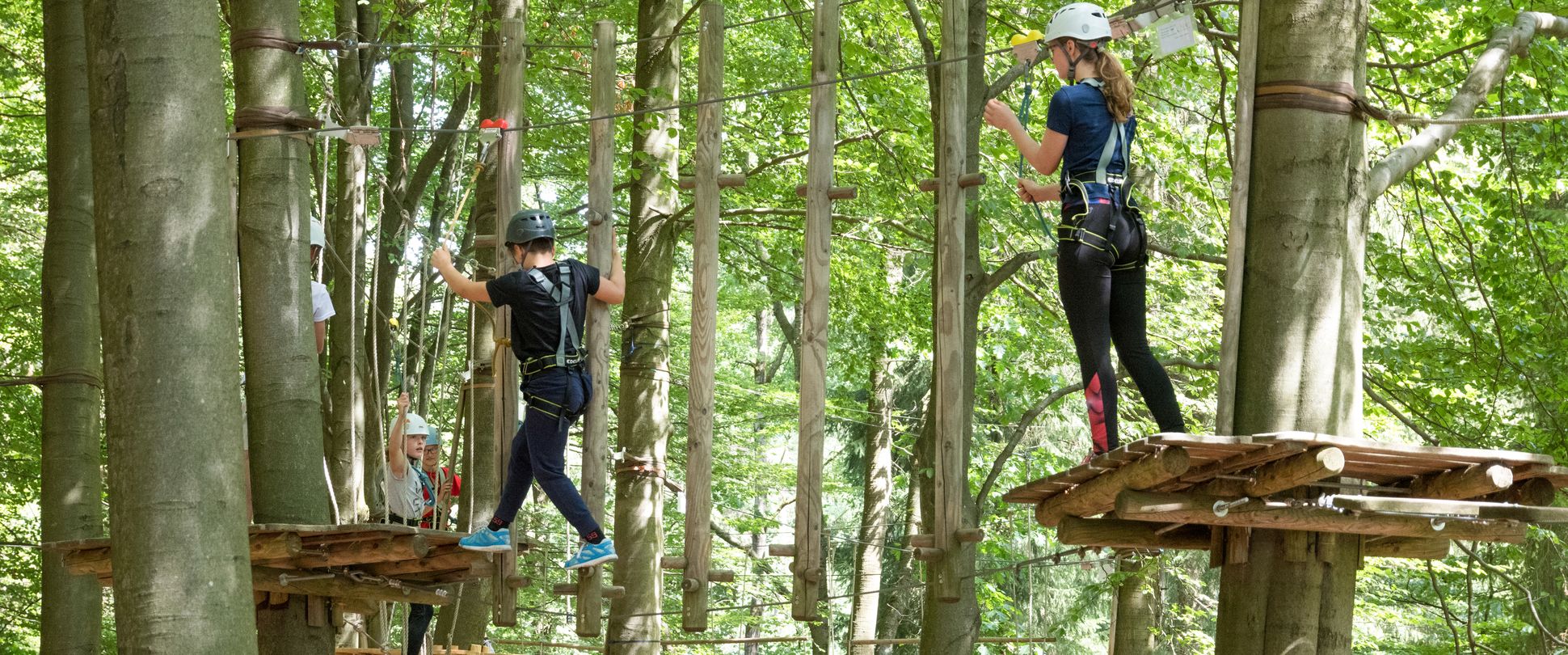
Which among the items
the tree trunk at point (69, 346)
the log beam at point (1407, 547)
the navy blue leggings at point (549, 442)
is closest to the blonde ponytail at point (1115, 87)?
the log beam at point (1407, 547)

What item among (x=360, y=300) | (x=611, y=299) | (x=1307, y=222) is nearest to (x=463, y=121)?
(x=360, y=300)

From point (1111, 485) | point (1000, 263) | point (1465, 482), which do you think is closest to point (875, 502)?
point (1000, 263)

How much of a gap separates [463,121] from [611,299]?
8.81m

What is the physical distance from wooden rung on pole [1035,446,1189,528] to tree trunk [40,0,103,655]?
5.39 metres

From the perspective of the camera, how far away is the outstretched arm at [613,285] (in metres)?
5.91

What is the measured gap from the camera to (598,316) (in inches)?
243

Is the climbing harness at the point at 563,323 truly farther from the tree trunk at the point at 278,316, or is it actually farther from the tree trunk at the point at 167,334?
the tree trunk at the point at 167,334

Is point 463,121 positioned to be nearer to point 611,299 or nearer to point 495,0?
point 495,0

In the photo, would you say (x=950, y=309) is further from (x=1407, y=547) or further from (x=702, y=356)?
(x=1407, y=547)

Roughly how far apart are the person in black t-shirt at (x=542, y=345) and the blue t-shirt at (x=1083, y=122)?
6.26 ft

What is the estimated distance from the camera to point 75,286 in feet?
27.2

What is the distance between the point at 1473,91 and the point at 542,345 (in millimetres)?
3482

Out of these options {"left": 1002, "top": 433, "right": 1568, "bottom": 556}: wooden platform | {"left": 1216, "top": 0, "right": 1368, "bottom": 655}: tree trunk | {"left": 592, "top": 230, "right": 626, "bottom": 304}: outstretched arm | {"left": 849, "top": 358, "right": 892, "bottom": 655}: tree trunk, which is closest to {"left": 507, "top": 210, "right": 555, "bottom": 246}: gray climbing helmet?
{"left": 592, "top": 230, "right": 626, "bottom": 304}: outstretched arm

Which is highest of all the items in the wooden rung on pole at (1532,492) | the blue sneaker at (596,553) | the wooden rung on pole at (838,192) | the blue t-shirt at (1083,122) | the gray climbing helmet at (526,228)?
the blue t-shirt at (1083,122)
